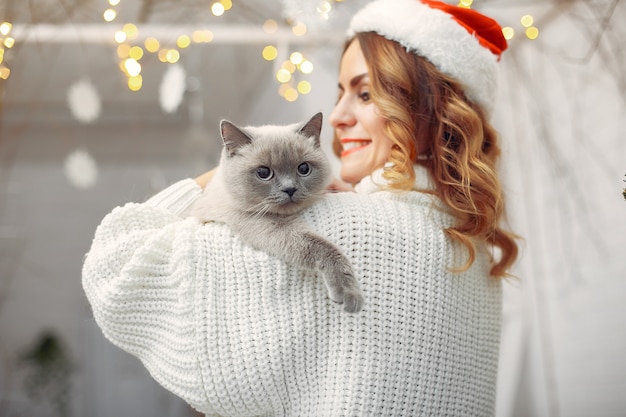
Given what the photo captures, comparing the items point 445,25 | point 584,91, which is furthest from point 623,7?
point 445,25

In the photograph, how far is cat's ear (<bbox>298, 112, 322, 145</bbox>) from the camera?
4.34ft

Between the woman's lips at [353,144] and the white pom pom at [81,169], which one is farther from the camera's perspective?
the white pom pom at [81,169]

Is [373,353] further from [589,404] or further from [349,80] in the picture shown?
[589,404]

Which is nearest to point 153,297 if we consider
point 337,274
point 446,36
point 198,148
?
point 337,274

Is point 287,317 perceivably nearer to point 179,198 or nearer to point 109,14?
point 179,198

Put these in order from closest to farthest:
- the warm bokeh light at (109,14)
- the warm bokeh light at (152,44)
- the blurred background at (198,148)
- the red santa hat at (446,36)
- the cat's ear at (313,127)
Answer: the cat's ear at (313,127), the red santa hat at (446,36), the blurred background at (198,148), the warm bokeh light at (109,14), the warm bokeh light at (152,44)

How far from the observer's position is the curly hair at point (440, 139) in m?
1.36

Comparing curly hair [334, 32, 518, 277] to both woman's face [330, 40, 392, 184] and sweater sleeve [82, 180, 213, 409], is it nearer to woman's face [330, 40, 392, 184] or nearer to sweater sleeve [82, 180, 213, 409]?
woman's face [330, 40, 392, 184]

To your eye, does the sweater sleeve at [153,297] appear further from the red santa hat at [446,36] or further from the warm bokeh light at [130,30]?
the warm bokeh light at [130,30]

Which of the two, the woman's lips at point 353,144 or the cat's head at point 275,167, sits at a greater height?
the woman's lips at point 353,144

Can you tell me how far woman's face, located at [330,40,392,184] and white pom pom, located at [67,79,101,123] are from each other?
1384mm

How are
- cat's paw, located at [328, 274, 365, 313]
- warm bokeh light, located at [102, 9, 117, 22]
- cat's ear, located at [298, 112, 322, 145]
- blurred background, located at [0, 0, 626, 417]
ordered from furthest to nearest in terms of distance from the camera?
warm bokeh light, located at [102, 9, 117, 22] → blurred background, located at [0, 0, 626, 417] → cat's ear, located at [298, 112, 322, 145] → cat's paw, located at [328, 274, 365, 313]

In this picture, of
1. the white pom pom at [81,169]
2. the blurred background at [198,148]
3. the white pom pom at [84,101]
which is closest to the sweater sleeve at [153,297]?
the blurred background at [198,148]

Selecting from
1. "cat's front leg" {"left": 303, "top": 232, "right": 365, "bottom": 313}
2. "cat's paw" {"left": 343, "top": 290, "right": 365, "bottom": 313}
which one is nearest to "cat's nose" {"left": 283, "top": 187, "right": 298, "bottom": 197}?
"cat's front leg" {"left": 303, "top": 232, "right": 365, "bottom": 313}
